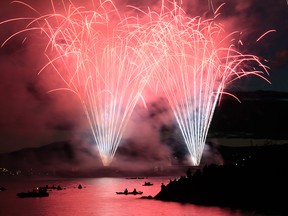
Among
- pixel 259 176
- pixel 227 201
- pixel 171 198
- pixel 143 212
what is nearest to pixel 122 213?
pixel 143 212

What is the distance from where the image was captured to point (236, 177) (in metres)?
87.1

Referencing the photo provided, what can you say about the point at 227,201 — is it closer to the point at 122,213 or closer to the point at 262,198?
the point at 262,198

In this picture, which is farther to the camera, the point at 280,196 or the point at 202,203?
the point at 202,203

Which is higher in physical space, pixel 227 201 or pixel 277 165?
pixel 277 165

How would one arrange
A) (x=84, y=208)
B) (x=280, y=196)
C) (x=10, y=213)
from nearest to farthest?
1. (x=280, y=196)
2. (x=10, y=213)
3. (x=84, y=208)

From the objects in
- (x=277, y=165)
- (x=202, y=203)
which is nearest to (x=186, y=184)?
(x=202, y=203)

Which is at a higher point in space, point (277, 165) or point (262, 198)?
point (277, 165)

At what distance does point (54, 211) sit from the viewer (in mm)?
102750

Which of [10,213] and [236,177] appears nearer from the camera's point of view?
[236,177]

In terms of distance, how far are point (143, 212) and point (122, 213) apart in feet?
14.9

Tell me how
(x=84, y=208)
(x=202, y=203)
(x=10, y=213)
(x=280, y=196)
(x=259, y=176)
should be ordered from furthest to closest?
1. (x=84, y=208)
2. (x=10, y=213)
3. (x=202, y=203)
4. (x=259, y=176)
5. (x=280, y=196)

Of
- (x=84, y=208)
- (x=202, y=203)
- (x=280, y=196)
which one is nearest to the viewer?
(x=280, y=196)

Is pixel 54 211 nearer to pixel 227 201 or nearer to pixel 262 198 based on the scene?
pixel 227 201

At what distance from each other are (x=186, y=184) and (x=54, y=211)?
27.8 metres
